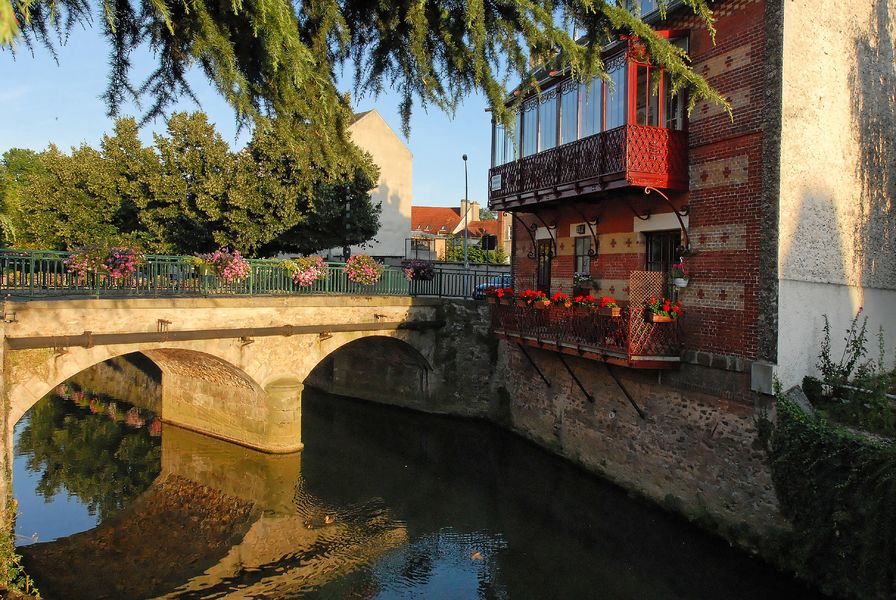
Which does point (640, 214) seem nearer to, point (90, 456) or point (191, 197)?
point (90, 456)

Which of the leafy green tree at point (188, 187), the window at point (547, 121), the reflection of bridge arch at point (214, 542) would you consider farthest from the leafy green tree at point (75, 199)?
the window at point (547, 121)

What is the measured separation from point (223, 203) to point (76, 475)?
9.59m

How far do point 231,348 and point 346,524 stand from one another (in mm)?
4864

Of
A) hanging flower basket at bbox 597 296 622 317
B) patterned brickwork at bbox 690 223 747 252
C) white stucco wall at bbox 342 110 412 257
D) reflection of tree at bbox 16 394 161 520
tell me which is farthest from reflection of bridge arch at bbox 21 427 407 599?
white stucco wall at bbox 342 110 412 257

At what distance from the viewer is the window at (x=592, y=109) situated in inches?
455

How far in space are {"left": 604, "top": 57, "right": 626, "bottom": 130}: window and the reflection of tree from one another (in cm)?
1190

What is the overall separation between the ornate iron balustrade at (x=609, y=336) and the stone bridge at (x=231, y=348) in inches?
192

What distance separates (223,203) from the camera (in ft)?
66.7

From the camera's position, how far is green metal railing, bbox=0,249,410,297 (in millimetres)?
11961

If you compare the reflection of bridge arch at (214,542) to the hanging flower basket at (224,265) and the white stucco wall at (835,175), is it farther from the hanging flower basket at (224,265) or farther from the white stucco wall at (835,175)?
the white stucco wall at (835,175)

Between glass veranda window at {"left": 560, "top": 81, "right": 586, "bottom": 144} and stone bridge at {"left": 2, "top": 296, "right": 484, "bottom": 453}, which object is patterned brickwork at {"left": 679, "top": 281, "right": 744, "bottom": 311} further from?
stone bridge at {"left": 2, "top": 296, "right": 484, "bottom": 453}

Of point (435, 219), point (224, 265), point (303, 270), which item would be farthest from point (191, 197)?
point (435, 219)

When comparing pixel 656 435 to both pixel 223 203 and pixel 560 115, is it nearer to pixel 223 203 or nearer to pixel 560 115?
pixel 560 115

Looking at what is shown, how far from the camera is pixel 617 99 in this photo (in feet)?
36.4
